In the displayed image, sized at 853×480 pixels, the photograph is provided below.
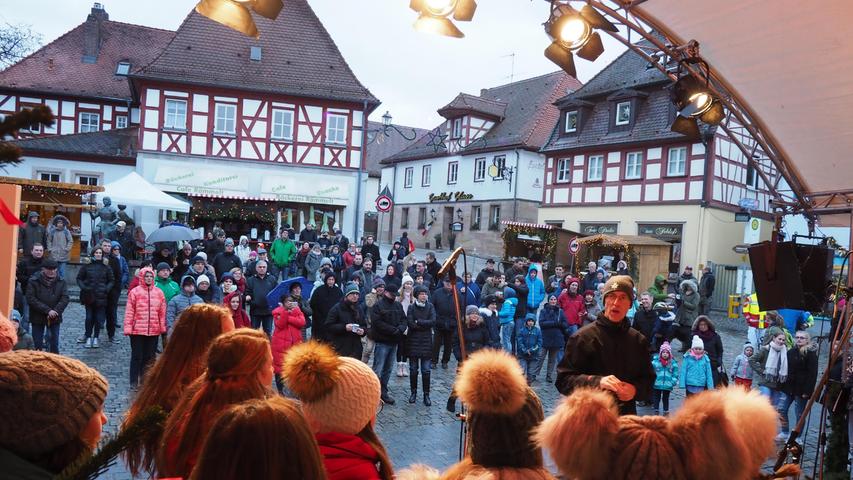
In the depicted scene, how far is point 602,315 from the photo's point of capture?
4.33 metres

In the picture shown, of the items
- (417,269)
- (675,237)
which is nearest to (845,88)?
(417,269)

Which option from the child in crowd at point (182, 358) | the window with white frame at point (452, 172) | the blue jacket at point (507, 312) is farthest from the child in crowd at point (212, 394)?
the window with white frame at point (452, 172)

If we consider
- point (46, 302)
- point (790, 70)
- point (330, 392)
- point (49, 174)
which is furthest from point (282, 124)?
point (330, 392)

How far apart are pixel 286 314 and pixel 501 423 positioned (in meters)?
6.83

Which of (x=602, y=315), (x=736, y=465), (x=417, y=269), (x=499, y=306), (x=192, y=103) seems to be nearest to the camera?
(x=736, y=465)

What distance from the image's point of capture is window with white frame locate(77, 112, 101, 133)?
31.4m

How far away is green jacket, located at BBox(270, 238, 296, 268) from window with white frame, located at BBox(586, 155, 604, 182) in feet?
56.6

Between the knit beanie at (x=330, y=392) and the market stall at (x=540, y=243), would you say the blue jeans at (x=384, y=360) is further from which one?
the market stall at (x=540, y=243)

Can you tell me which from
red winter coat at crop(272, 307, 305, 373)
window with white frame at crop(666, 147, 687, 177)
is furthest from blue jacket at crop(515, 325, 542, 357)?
window with white frame at crop(666, 147, 687, 177)

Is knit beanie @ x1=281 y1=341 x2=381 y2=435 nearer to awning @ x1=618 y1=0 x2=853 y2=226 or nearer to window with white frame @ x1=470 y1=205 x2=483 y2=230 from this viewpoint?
awning @ x1=618 y1=0 x2=853 y2=226

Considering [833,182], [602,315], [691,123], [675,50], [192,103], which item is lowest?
[602,315]

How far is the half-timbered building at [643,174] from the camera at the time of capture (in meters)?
25.2

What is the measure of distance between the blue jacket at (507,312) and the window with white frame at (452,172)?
2728 centimetres

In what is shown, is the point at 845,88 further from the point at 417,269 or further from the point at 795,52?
the point at 417,269
